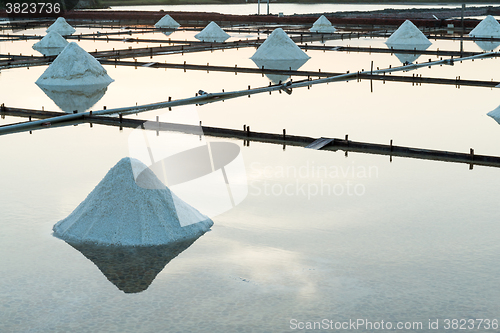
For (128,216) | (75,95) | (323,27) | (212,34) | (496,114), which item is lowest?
(128,216)

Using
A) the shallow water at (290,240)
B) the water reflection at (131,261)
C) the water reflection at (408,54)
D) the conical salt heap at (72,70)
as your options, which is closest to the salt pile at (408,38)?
the water reflection at (408,54)

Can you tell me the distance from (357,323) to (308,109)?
39.8 ft

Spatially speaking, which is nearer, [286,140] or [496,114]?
[286,140]

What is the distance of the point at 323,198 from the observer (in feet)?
35.3

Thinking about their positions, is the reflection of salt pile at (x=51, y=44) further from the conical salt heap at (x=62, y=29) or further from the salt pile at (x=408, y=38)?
the salt pile at (x=408, y=38)

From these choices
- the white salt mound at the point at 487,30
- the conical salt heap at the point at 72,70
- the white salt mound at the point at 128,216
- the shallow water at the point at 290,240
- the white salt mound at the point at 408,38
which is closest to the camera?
the shallow water at the point at 290,240

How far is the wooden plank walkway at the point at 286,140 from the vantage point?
1331 centimetres

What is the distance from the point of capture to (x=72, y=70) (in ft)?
73.6

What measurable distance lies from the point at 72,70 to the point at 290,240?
1530cm

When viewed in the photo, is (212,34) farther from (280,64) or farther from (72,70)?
(72,70)

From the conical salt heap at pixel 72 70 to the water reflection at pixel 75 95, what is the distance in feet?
0.82

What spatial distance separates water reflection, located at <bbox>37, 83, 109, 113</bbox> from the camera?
62.0 ft

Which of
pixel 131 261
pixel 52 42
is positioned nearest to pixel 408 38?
pixel 52 42

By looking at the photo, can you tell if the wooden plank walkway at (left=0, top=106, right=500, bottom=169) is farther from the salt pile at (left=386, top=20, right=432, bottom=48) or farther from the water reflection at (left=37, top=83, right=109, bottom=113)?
the salt pile at (left=386, top=20, right=432, bottom=48)
